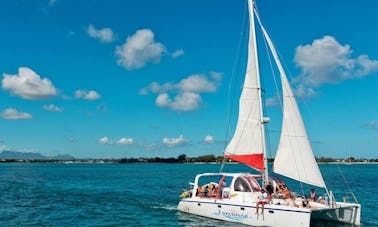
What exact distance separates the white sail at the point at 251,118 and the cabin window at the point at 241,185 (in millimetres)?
1593

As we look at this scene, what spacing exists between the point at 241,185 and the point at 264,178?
1907 mm

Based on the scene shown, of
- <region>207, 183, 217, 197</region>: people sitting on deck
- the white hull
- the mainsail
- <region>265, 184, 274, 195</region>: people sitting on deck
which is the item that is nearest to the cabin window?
the white hull

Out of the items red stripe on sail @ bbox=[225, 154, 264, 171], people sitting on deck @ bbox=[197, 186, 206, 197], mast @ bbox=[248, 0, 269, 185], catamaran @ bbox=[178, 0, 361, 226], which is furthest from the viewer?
people sitting on deck @ bbox=[197, 186, 206, 197]

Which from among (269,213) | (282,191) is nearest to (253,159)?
(282,191)

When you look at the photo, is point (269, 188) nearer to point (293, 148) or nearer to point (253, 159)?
point (253, 159)

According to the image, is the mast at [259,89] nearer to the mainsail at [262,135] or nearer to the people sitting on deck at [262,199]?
the mainsail at [262,135]

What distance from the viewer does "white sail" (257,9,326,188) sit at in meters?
29.4

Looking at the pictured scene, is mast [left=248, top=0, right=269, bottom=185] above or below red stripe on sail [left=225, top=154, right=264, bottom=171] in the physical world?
above

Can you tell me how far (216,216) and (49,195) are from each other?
27.5 m

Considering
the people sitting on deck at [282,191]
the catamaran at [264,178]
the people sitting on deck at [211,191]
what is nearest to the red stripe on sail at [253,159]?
the catamaran at [264,178]

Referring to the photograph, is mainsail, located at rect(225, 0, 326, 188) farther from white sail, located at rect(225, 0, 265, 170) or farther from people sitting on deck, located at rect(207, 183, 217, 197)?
people sitting on deck, located at rect(207, 183, 217, 197)

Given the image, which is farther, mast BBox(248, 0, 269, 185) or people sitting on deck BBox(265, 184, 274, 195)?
mast BBox(248, 0, 269, 185)

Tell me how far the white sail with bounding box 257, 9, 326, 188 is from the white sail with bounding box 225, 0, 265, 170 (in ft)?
7.34

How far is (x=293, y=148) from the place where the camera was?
1182 inches
